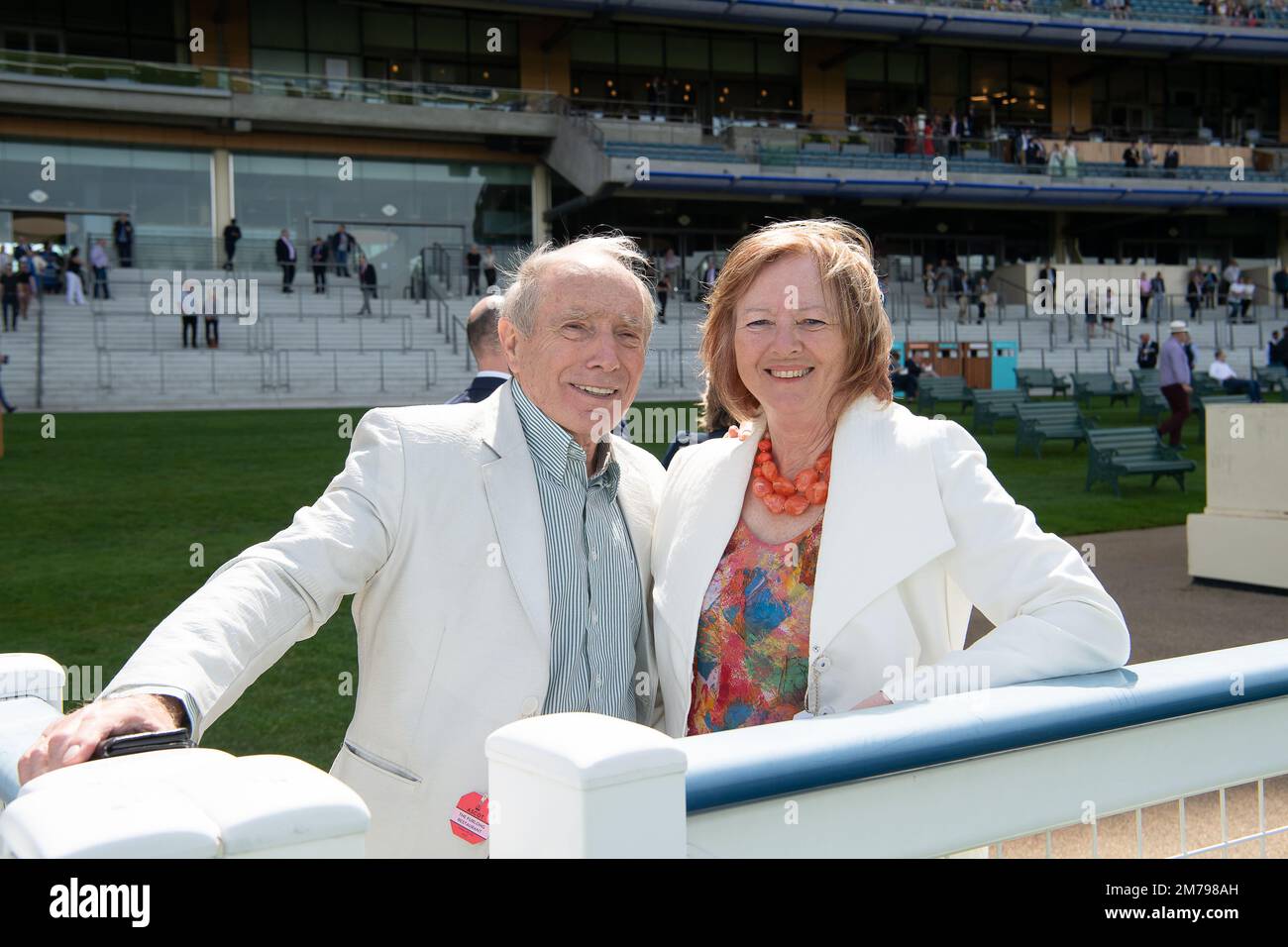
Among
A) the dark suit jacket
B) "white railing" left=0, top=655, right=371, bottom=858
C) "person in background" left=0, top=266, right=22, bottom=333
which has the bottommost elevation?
"white railing" left=0, top=655, right=371, bottom=858

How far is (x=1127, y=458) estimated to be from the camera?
13766mm

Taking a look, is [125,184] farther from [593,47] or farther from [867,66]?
[867,66]

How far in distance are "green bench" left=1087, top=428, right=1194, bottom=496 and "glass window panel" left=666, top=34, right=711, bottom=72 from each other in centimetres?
3025

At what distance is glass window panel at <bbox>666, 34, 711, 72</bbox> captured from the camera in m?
40.6

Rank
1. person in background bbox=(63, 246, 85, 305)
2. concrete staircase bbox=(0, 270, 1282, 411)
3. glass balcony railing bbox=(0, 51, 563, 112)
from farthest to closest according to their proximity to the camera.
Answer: glass balcony railing bbox=(0, 51, 563, 112)
person in background bbox=(63, 246, 85, 305)
concrete staircase bbox=(0, 270, 1282, 411)

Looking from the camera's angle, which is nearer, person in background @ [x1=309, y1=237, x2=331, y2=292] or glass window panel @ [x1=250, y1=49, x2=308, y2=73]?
person in background @ [x1=309, y1=237, x2=331, y2=292]

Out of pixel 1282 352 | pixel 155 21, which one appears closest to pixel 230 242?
pixel 155 21

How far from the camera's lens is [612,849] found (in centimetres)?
131

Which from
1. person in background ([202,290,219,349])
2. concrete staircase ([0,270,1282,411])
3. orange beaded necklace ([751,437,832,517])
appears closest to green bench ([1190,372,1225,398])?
concrete staircase ([0,270,1282,411])

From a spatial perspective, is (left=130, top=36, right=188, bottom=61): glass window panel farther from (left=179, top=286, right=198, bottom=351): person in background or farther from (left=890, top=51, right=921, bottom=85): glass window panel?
(left=890, top=51, right=921, bottom=85): glass window panel

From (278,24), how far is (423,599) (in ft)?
127

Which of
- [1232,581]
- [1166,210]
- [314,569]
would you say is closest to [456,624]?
[314,569]
